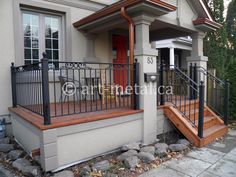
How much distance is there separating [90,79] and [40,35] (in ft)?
7.05

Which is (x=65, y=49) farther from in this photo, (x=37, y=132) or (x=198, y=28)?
(x=198, y=28)

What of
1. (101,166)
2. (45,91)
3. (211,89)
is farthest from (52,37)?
(211,89)

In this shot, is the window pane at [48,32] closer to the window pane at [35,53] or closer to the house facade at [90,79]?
the house facade at [90,79]

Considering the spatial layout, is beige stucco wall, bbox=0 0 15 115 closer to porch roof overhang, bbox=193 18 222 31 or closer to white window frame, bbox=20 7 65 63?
white window frame, bbox=20 7 65 63

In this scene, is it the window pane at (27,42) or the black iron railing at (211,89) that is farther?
the black iron railing at (211,89)

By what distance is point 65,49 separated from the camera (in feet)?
18.4

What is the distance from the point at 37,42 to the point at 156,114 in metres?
3.40

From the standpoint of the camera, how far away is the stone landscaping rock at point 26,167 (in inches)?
122

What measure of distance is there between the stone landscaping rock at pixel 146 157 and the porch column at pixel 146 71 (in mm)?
707

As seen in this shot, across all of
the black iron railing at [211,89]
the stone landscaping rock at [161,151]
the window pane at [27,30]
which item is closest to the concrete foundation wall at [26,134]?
the window pane at [27,30]

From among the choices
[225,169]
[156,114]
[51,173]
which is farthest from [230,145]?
[51,173]

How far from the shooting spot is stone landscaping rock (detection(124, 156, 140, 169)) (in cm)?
328

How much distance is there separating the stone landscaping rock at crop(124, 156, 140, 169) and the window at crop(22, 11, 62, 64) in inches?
134

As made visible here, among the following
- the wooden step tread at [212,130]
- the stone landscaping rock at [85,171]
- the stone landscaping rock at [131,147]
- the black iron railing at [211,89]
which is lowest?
the stone landscaping rock at [85,171]
